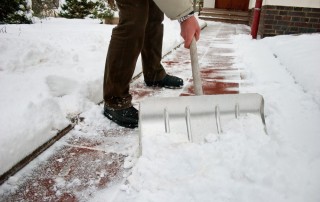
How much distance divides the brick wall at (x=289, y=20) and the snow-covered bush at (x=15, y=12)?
5.34 metres

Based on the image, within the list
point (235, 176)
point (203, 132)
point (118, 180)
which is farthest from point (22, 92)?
point (235, 176)

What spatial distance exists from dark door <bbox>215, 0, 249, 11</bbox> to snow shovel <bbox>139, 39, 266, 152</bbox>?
36.1 feet

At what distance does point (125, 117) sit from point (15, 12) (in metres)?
6.01

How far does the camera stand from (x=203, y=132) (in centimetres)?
133

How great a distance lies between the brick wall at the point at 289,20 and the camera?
5043 millimetres

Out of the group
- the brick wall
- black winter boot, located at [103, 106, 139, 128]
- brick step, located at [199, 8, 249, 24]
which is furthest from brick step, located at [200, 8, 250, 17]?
black winter boot, located at [103, 106, 139, 128]

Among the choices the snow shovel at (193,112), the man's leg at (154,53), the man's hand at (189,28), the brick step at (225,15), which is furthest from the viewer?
the brick step at (225,15)

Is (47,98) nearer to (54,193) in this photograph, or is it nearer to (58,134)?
(58,134)

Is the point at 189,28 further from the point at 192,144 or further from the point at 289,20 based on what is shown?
the point at 289,20

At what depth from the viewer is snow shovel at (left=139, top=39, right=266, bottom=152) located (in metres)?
1.31

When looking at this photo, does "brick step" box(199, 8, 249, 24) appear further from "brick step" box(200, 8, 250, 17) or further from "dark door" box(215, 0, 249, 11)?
"dark door" box(215, 0, 249, 11)

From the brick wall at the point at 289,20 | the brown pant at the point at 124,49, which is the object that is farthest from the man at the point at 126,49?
the brick wall at the point at 289,20

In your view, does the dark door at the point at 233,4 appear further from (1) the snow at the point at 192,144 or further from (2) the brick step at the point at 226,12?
(1) the snow at the point at 192,144

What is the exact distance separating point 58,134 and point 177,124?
723 millimetres
